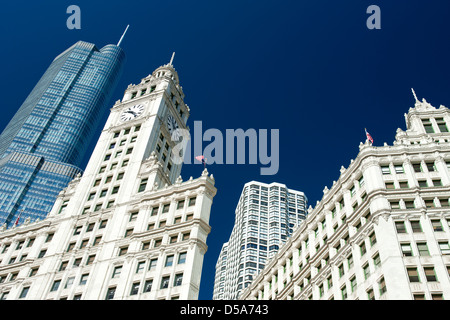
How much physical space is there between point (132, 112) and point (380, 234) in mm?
55674

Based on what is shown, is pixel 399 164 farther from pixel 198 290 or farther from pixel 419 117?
pixel 198 290

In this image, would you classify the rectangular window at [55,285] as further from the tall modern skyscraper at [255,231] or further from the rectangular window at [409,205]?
the tall modern skyscraper at [255,231]

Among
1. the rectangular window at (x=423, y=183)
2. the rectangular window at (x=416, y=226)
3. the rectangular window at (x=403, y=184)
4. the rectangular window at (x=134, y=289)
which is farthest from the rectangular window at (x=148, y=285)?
the rectangular window at (x=423, y=183)

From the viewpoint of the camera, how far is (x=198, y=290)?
58.6 metres

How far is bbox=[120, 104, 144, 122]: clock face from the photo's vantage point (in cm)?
9469

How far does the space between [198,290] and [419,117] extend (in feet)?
157

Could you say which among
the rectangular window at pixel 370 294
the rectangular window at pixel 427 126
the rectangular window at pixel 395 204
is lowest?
the rectangular window at pixel 370 294

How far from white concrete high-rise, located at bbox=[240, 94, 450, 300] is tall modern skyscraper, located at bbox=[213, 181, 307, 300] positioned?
8002 cm

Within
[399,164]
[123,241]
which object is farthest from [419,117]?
[123,241]

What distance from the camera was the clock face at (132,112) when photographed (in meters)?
94.7

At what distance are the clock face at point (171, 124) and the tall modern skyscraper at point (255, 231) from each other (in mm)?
67408

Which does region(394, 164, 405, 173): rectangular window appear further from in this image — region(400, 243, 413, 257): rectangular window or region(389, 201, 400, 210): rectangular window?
region(400, 243, 413, 257): rectangular window

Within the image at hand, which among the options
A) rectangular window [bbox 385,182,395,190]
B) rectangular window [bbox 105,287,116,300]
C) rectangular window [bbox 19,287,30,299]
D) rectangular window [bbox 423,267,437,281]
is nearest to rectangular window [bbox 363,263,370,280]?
rectangular window [bbox 423,267,437,281]

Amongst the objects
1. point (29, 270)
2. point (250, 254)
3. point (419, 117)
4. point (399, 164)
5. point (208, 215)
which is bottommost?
point (29, 270)
